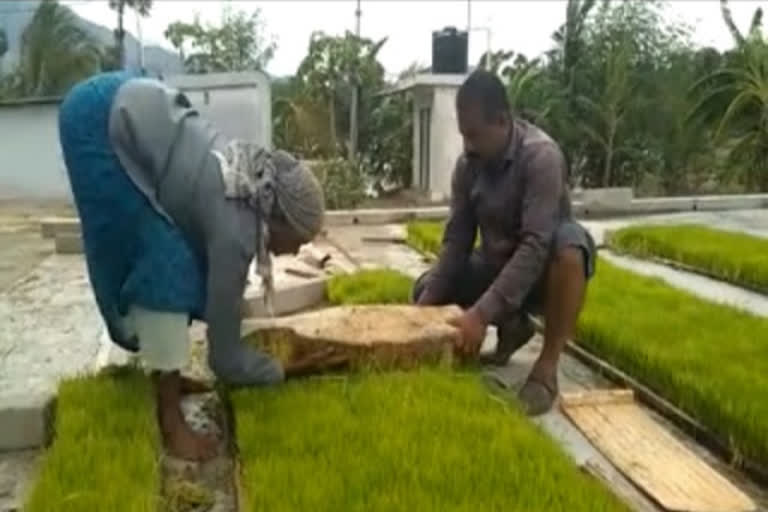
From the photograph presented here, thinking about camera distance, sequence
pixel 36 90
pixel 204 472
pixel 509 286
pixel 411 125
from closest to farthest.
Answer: pixel 204 472 < pixel 509 286 < pixel 411 125 < pixel 36 90

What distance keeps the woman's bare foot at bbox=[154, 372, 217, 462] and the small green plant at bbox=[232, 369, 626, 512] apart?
Answer: 128 mm

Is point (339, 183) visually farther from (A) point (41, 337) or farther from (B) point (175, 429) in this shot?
(B) point (175, 429)

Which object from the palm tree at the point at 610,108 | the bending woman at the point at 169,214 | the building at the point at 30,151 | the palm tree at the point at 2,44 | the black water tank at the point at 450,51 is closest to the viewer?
the bending woman at the point at 169,214

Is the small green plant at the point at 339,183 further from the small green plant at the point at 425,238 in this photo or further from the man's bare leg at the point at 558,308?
the man's bare leg at the point at 558,308

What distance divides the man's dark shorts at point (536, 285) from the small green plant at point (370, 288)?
2.47 feet

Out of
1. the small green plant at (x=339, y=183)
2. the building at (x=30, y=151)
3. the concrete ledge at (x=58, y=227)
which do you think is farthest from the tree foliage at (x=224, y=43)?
the concrete ledge at (x=58, y=227)

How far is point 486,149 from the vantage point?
348 cm

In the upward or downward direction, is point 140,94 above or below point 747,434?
above

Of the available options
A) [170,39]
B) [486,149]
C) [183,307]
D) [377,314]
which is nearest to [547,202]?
[486,149]

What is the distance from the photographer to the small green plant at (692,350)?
3045 millimetres

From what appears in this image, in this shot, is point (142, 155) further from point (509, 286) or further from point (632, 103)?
point (632, 103)

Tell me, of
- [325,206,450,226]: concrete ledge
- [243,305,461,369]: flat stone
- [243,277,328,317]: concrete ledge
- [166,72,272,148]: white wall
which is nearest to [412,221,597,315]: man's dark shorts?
[243,305,461,369]: flat stone

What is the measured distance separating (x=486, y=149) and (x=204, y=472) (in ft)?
4.63

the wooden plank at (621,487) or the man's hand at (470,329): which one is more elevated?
the man's hand at (470,329)
